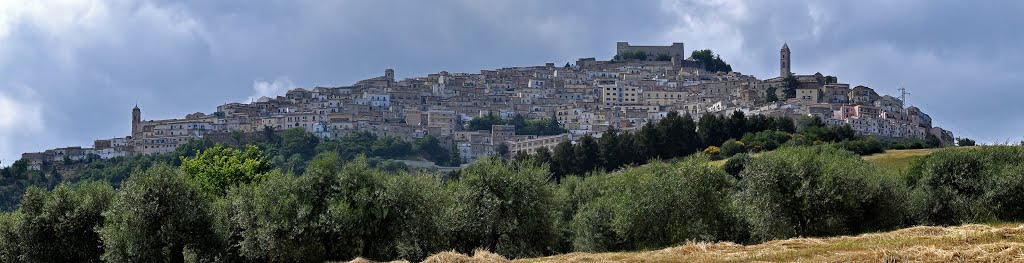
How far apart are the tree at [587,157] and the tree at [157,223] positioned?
64.4 metres

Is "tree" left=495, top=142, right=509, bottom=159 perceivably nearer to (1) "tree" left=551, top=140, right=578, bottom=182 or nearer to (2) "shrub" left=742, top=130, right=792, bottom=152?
(1) "tree" left=551, top=140, right=578, bottom=182

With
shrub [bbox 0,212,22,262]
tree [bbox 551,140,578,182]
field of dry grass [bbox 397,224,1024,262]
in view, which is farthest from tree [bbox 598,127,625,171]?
field of dry grass [bbox 397,224,1024,262]

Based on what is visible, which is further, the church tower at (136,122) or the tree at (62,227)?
the church tower at (136,122)

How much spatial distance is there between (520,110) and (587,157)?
288 feet

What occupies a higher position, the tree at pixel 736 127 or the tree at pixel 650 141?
the tree at pixel 736 127

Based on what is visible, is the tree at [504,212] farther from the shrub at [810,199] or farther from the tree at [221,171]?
the tree at [221,171]

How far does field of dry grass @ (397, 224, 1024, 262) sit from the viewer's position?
65.8 ft

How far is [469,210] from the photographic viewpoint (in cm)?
3872

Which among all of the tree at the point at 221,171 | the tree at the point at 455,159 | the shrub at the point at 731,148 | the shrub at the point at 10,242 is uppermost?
the shrub at the point at 731,148

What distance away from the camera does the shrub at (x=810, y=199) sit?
37062mm

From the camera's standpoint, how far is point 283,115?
561 feet

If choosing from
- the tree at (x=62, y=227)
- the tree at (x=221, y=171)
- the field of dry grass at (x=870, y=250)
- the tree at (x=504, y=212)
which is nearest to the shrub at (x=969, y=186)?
the tree at (x=504, y=212)

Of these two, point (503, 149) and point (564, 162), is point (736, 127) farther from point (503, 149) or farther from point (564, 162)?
point (503, 149)

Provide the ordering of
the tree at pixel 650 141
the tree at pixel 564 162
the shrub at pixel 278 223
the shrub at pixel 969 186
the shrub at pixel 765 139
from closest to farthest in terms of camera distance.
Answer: the shrub at pixel 278 223 → the shrub at pixel 969 186 → the shrub at pixel 765 139 → the tree at pixel 564 162 → the tree at pixel 650 141
